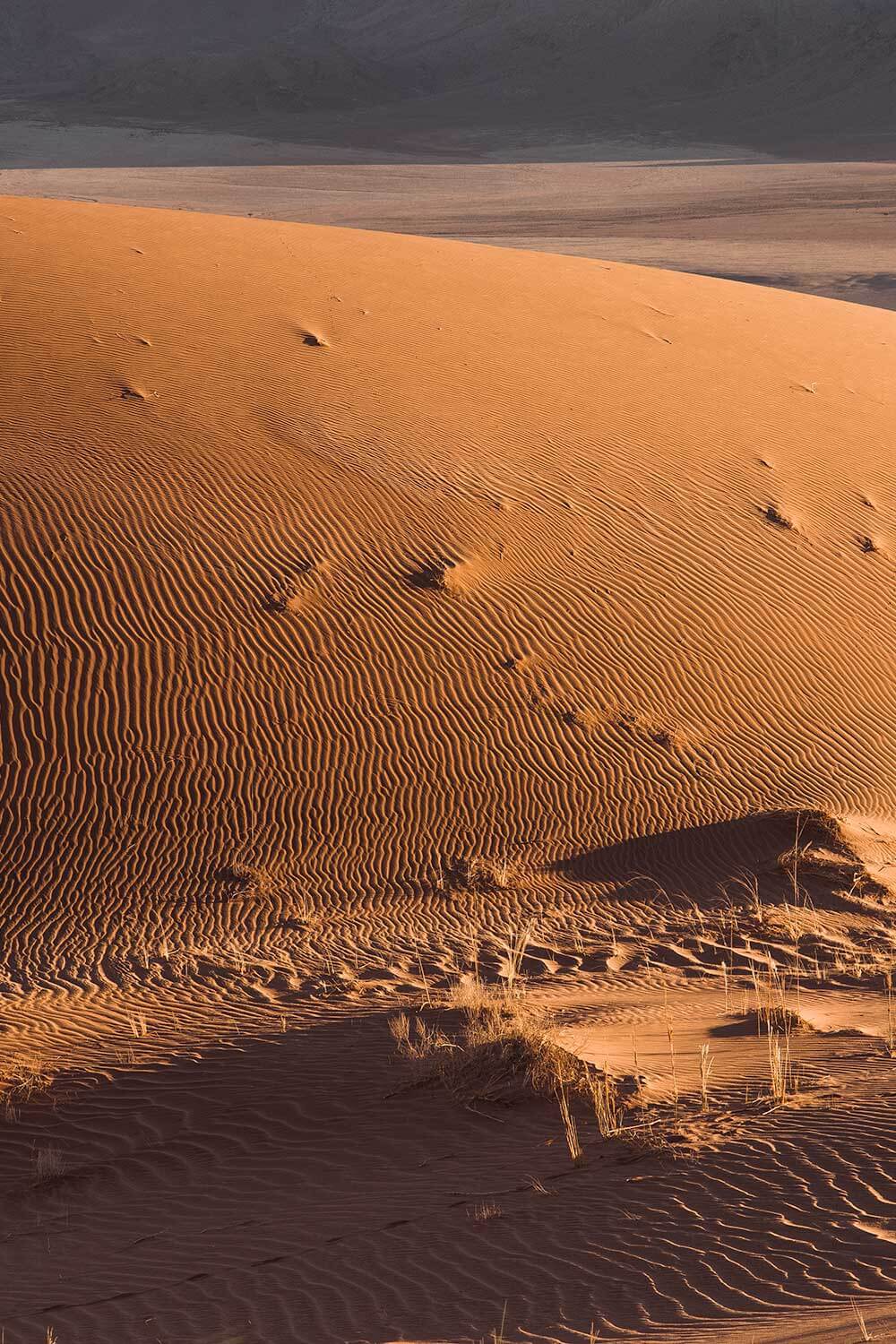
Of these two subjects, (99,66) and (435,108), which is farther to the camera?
(99,66)

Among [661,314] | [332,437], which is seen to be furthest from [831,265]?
[332,437]

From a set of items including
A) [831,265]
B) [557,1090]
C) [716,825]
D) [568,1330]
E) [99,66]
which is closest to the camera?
[568,1330]

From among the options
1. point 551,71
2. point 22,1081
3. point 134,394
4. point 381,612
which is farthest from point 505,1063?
point 551,71

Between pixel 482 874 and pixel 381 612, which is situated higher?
pixel 381 612

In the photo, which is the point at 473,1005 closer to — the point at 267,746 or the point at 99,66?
the point at 267,746

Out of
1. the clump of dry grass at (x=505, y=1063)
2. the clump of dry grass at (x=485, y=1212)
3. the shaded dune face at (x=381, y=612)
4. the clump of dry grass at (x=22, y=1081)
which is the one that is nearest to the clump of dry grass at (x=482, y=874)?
the shaded dune face at (x=381, y=612)

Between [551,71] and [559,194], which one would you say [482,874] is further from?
[551,71]

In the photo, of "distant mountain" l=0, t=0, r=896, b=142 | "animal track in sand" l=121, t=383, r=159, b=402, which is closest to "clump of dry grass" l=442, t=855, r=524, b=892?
"animal track in sand" l=121, t=383, r=159, b=402
